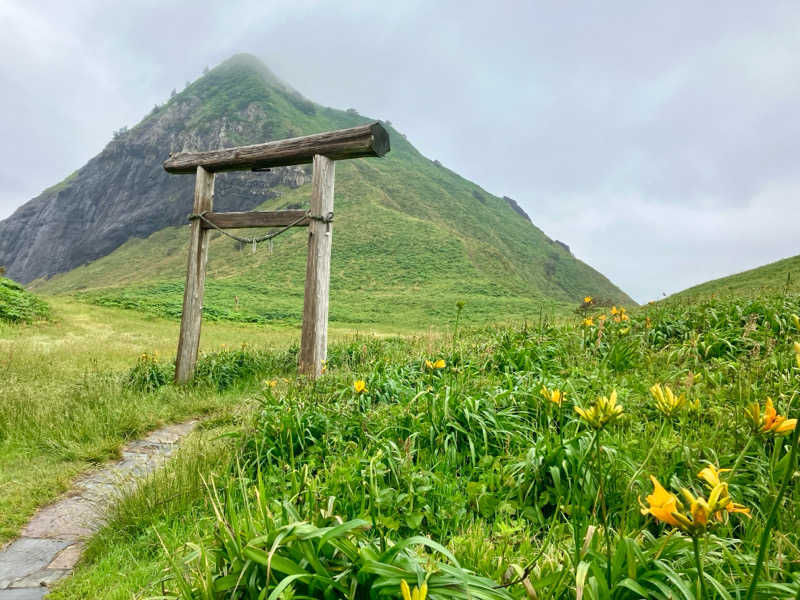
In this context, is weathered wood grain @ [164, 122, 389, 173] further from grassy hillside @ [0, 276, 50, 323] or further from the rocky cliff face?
the rocky cliff face

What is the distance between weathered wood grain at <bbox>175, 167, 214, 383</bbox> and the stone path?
3597 millimetres

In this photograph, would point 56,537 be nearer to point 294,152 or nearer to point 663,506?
point 663,506

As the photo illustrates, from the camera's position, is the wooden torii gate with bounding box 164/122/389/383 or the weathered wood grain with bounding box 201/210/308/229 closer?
the wooden torii gate with bounding box 164/122/389/383

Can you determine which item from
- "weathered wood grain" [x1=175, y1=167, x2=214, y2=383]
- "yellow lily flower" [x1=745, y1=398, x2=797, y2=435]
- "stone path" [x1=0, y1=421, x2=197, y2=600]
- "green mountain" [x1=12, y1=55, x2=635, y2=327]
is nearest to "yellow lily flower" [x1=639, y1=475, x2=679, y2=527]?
"yellow lily flower" [x1=745, y1=398, x2=797, y2=435]

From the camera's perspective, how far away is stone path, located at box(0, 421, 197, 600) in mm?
2592

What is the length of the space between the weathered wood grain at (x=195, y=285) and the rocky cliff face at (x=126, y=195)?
72416 millimetres

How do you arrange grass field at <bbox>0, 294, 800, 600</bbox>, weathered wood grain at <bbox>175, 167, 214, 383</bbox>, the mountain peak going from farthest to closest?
the mountain peak < weathered wood grain at <bbox>175, 167, 214, 383</bbox> < grass field at <bbox>0, 294, 800, 600</bbox>

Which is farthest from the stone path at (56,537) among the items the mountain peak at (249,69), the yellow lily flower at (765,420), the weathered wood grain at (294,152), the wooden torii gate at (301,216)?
the mountain peak at (249,69)

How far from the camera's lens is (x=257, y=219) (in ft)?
24.8

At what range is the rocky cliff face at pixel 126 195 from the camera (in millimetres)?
88625

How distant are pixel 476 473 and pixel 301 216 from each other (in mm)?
5267

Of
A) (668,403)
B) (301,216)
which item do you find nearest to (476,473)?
(668,403)

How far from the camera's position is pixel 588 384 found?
4.00 m

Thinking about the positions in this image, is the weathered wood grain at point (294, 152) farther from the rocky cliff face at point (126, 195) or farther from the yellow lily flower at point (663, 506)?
the rocky cliff face at point (126, 195)
